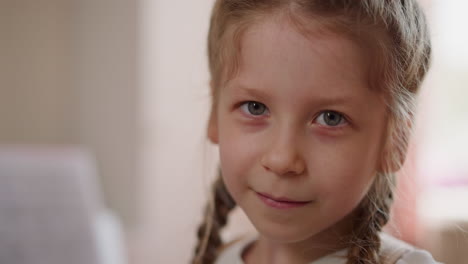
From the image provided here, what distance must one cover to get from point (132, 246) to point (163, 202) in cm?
104

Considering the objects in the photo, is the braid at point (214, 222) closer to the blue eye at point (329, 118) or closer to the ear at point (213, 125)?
the ear at point (213, 125)

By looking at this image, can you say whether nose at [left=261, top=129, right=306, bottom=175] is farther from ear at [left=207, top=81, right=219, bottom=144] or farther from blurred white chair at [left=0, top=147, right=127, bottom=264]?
blurred white chair at [left=0, top=147, right=127, bottom=264]

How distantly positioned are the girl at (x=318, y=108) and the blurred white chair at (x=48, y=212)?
1.38 m

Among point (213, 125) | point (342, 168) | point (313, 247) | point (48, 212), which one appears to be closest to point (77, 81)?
point (48, 212)

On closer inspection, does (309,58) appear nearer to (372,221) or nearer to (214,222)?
(372,221)

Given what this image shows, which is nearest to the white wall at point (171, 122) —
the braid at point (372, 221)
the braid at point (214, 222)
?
the braid at point (214, 222)

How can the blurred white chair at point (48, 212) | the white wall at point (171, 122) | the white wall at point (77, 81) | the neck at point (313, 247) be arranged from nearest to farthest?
the neck at point (313, 247) → the blurred white chair at point (48, 212) → the white wall at point (171, 122) → the white wall at point (77, 81)

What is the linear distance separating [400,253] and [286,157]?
0.71 ft

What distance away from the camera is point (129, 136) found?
3982 mm

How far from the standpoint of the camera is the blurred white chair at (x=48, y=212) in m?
1.98

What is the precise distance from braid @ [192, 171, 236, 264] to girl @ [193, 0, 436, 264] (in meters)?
0.25

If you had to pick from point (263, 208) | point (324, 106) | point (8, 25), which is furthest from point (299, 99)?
point (8, 25)

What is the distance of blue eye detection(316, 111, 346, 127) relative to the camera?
69 centimetres

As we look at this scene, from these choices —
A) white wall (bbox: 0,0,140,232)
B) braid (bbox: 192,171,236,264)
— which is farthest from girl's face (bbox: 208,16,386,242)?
white wall (bbox: 0,0,140,232)
